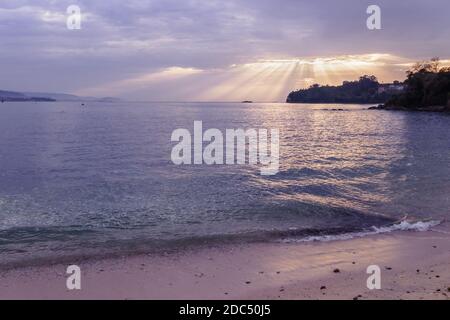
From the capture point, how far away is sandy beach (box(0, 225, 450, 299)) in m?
9.68

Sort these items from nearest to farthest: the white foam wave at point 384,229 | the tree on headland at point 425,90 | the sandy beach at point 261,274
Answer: the sandy beach at point 261,274, the white foam wave at point 384,229, the tree on headland at point 425,90

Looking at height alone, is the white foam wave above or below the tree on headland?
below

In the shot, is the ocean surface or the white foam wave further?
the ocean surface

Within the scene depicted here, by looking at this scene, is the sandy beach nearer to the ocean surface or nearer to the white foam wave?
the white foam wave

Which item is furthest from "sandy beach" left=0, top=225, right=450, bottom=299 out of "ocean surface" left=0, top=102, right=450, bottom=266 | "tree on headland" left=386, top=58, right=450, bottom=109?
"tree on headland" left=386, top=58, right=450, bottom=109

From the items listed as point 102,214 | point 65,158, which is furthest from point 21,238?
point 65,158

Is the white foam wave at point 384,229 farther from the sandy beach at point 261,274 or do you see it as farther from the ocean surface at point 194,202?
the sandy beach at point 261,274

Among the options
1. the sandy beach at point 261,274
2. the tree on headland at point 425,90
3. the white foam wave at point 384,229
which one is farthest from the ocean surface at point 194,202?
the tree on headland at point 425,90

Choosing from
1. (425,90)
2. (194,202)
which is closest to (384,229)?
(194,202)

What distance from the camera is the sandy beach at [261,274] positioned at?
968 cm

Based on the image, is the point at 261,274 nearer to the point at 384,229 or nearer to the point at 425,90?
the point at 384,229
